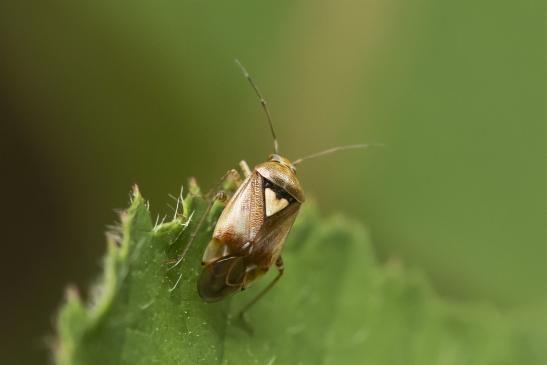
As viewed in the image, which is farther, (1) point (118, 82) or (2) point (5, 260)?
(1) point (118, 82)

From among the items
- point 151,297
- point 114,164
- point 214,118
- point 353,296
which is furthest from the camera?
point 214,118

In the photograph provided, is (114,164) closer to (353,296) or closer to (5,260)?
(5,260)

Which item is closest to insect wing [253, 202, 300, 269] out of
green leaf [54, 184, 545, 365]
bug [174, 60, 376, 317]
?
bug [174, 60, 376, 317]

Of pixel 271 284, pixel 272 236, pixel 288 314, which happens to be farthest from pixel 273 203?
pixel 288 314

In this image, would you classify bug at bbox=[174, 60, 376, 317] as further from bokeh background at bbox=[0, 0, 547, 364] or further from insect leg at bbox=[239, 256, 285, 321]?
bokeh background at bbox=[0, 0, 547, 364]

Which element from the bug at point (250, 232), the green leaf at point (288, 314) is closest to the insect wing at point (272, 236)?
the bug at point (250, 232)

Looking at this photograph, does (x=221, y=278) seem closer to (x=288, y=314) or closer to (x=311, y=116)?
(x=288, y=314)

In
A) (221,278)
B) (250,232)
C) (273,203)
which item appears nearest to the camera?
(221,278)

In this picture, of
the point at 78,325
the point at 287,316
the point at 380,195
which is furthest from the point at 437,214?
the point at 78,325
